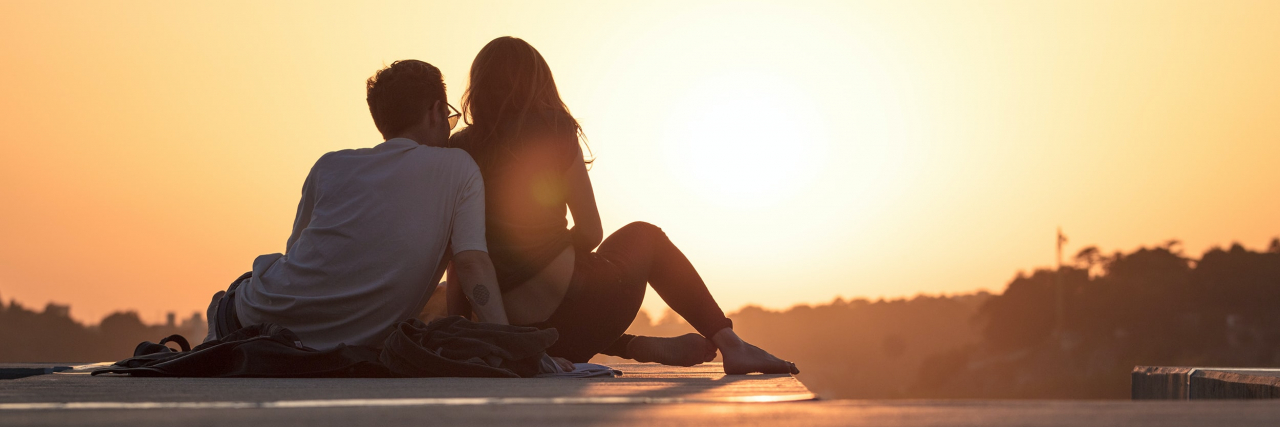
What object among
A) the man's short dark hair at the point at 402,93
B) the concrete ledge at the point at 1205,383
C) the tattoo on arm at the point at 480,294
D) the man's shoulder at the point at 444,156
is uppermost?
the man's short dark hair at the point at 402,93

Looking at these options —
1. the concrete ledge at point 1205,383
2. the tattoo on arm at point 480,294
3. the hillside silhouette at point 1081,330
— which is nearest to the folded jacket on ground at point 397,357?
the tattoo on arm at point 480,294

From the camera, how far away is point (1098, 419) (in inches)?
64.6

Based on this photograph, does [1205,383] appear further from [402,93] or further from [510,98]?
[402,93]

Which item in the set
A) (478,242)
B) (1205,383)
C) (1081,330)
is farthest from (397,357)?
(1081,330)

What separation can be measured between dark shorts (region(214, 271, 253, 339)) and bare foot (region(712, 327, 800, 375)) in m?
1.51

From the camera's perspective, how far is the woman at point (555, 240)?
372cm

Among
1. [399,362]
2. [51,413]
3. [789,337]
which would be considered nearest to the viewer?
[51,413]

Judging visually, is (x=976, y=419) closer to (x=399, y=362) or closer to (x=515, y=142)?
(x=399, y=362)

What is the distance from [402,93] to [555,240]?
67 centimetres

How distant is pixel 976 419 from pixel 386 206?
2.24 m

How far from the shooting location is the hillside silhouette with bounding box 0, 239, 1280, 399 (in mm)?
60062

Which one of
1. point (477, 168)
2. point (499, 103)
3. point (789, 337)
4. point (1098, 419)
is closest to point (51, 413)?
point (1098, 419)

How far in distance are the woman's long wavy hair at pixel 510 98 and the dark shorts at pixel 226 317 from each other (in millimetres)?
902

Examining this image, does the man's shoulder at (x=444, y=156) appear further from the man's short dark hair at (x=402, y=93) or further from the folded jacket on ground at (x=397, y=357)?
the folded jacket on ground at (x=397, y=357)
